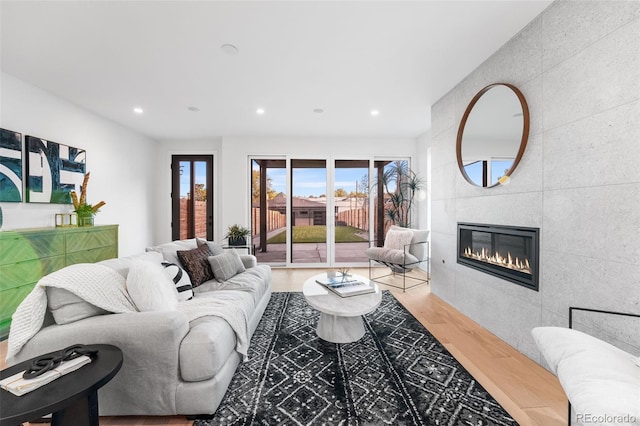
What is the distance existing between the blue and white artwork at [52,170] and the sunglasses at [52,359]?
9.44 feet

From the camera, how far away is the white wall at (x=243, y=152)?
5.22 metres

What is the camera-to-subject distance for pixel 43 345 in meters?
1.34

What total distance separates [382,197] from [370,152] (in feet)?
3.12

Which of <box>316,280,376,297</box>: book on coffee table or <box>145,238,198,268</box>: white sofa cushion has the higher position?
<box>145,238,198,268</box>: white sofa cushion

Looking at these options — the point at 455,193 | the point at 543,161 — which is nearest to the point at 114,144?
the point at 455,193

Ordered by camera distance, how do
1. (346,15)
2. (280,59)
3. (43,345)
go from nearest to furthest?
(43,345)
(346,15)
(280,59)

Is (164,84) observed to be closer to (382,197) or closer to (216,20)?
(216,20)

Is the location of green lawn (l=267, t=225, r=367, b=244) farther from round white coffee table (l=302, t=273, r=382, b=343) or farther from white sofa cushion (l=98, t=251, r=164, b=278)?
white sofa cushion (l=98, t=251, r=164, b=278)

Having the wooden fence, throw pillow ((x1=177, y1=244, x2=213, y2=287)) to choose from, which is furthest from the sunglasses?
the wooden fence

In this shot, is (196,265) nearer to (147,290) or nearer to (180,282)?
(180,282)

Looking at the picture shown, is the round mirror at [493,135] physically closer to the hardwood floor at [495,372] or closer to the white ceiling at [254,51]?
the white ceiling at [254,51]

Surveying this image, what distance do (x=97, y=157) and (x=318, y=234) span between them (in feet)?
12.8

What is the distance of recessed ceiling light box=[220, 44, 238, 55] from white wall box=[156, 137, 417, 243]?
2855mm

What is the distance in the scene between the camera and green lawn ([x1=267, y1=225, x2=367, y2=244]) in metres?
5.44
